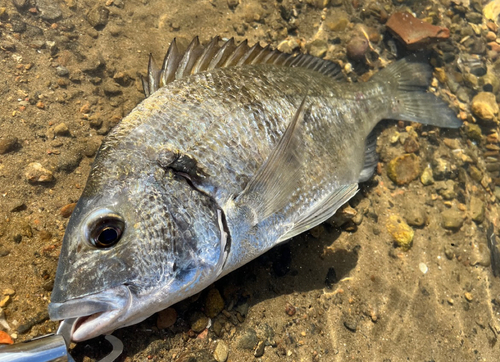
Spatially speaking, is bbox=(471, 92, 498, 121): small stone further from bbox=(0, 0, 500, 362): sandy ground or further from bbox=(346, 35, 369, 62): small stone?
bbox=(346, 35, 369, 62): small stone

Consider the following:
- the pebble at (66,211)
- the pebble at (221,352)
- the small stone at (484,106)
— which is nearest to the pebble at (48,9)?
the pebble at (66,211)

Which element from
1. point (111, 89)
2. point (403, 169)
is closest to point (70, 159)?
point (111, 89)

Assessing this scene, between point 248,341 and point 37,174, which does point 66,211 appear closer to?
point 37,174

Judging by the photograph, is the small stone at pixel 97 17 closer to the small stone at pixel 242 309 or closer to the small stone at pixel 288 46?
the small stone at pixel 288 46

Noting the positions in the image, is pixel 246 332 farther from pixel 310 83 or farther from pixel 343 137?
pixel 310 83

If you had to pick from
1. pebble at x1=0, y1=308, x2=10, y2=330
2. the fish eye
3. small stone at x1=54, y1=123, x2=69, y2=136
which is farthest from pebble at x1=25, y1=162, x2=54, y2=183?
Result: the fish eye
